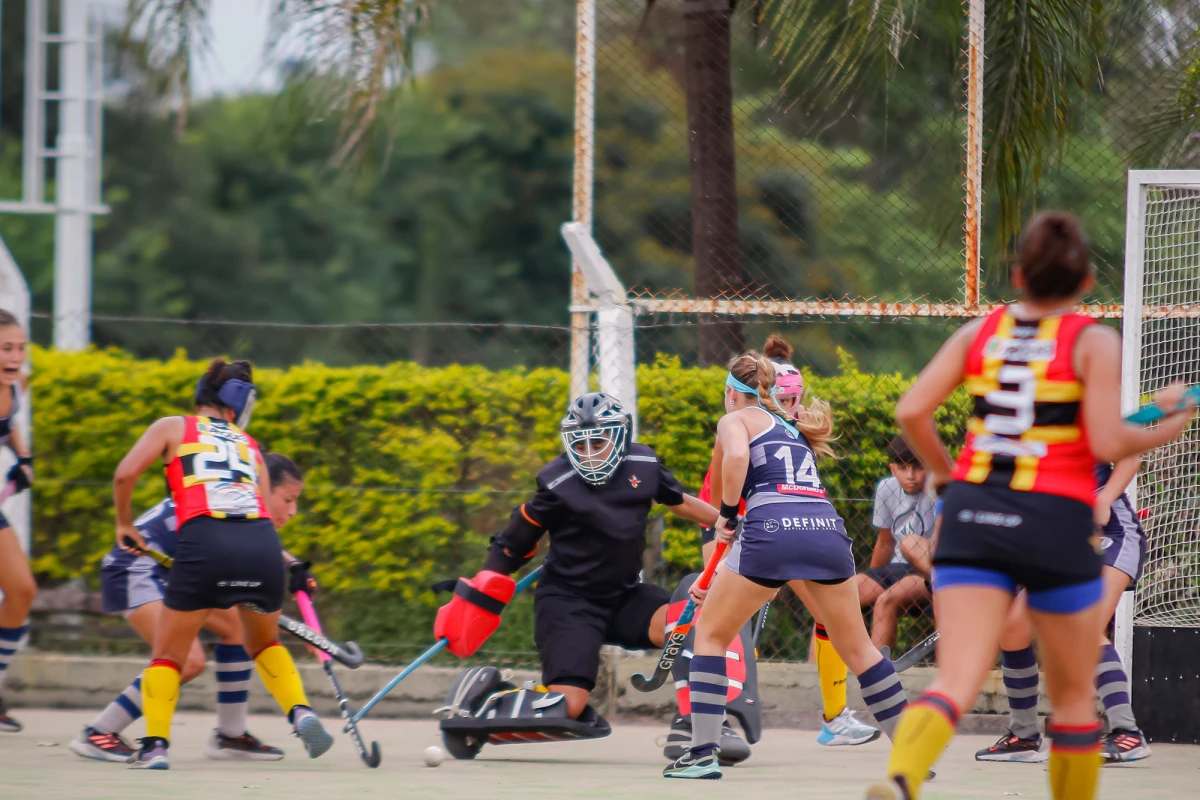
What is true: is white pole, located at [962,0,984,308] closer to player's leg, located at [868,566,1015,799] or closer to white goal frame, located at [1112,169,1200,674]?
white goal frame, located at [1112,169,1200,674]

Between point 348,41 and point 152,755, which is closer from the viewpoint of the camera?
point 152,755

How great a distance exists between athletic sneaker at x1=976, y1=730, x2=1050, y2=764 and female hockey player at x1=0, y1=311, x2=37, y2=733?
4587mm

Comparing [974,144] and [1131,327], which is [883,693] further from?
[974,144]

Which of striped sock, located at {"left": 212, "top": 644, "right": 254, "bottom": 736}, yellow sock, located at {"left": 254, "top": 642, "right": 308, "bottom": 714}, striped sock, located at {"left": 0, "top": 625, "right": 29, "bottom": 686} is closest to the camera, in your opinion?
yellow sock, located at {"left": 254, "top": 642, "right": 308, "bottom": 714}

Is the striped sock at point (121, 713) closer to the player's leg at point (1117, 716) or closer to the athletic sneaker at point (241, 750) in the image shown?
the athletic sneaker at point (241, 750)

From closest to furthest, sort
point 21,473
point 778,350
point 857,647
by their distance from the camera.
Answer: point 857,647, point 778,350, point 21,473

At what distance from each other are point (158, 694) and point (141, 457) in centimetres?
100

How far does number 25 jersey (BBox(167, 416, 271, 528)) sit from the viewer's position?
6.32 meters

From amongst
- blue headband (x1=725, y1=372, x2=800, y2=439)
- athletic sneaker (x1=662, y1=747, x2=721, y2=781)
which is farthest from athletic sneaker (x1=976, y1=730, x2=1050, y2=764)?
blue headband (x1=725, y1=372, x2=800, y2=439)

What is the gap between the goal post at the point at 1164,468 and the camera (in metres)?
7.21

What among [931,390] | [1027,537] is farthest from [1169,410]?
[931,390]

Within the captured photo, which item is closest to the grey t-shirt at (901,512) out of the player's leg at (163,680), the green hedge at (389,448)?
the green hedge at (389,448)

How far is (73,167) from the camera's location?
1102 cm

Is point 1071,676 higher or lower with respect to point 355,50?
lower
